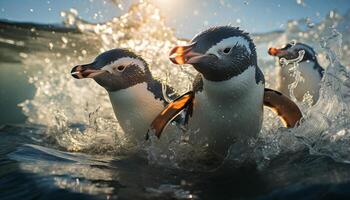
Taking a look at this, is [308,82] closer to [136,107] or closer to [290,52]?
[290,52]

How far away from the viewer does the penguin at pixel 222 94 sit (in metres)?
2.74

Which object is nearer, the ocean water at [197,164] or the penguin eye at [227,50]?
the ocean water at [197,164]

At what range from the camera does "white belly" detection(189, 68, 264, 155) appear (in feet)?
9.36

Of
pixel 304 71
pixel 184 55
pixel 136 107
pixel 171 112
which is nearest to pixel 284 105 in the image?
pixel 171 112

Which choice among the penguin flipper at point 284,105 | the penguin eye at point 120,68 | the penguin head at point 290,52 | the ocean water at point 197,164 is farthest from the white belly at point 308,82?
the penguin eye at point 120,68

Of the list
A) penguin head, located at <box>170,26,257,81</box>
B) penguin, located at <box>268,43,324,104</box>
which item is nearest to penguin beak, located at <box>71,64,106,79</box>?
penguin head, located at <box>170,26,257,81</box>

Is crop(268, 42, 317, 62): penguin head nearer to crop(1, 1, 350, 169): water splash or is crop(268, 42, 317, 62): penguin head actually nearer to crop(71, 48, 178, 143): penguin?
crop(1, 1, 350, 169): water splash

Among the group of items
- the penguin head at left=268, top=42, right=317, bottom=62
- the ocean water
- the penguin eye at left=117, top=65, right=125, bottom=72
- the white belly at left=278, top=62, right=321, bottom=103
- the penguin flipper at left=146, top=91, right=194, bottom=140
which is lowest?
the ocean water

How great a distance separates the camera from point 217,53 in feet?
9.02

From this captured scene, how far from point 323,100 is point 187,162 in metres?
1.24

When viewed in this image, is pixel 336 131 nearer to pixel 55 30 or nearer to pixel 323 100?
pixel 323 100

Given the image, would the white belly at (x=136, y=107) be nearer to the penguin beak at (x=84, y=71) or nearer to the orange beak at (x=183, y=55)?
the penguin beak at (x=84, y=71)

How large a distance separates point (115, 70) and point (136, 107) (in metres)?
0.36

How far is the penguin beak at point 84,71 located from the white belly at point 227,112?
3.06ft
